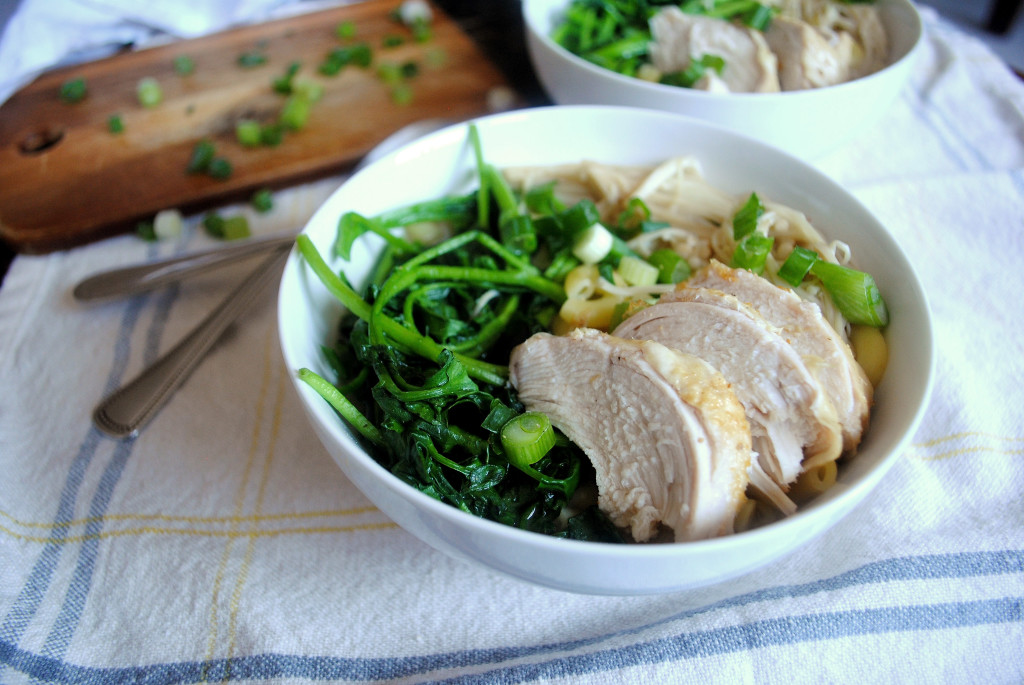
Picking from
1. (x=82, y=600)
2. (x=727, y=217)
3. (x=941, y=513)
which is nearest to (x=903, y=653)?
(x=941, y=513)

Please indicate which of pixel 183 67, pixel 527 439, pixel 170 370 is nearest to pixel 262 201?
pixel 170 370

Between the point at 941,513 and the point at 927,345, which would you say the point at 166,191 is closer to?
the point at 927,345

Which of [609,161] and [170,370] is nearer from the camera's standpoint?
[170,370]

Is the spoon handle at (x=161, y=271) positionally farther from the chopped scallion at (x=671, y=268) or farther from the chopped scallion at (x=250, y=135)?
the chopped scallion at (x=671, y=268)

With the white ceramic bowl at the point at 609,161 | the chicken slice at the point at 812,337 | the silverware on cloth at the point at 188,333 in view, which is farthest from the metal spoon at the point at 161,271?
the chicken slice at the point at 812,337

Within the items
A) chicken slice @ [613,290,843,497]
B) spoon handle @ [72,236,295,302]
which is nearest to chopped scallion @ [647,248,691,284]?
chicken slice @ [613,290,843,497]

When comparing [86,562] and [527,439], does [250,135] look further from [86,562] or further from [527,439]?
[527,439]
